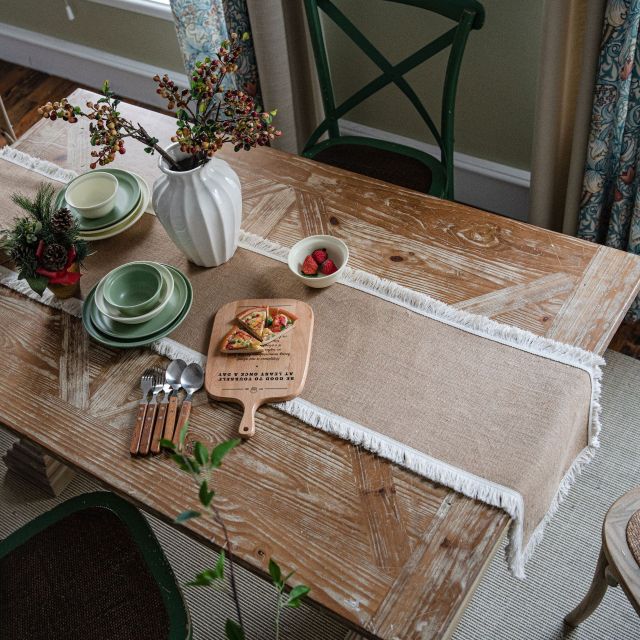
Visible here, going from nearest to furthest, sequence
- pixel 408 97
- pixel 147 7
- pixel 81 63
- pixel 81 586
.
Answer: pixel 81 586
pixel 408 97
pixel 147 7
pixel 81 63

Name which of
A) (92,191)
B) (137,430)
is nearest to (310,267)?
(137,430)

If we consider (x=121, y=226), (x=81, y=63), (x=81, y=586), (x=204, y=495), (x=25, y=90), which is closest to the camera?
(x=204, y=495)

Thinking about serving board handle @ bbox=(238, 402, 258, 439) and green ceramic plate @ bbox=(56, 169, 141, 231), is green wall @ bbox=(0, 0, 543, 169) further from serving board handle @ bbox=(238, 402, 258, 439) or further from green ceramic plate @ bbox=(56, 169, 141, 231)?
serving board handle @ bbox=(238, 402, 258, 439)

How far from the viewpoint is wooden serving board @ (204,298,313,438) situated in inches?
50.8

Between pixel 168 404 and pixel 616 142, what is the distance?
4.49 ft

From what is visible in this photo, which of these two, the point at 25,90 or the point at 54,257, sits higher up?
the point at 54,257

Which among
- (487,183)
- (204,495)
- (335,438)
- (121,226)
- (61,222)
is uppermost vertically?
(204,495)

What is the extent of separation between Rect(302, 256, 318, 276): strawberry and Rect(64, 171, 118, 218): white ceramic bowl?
474 mm

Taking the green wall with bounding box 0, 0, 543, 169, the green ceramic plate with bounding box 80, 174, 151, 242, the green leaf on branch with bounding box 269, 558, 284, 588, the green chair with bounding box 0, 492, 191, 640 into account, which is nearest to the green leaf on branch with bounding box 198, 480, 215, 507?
the green leaf on branch with bounding box 269, 558, 284, 588

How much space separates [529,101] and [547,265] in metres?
1.07

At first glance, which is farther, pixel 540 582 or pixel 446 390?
pixel 540 582

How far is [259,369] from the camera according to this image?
4.38 ft

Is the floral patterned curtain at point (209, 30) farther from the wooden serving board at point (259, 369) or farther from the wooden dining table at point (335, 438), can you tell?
the wooden serving board at point (259, 369)

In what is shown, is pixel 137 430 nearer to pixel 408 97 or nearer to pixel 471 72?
pixel 408 97
